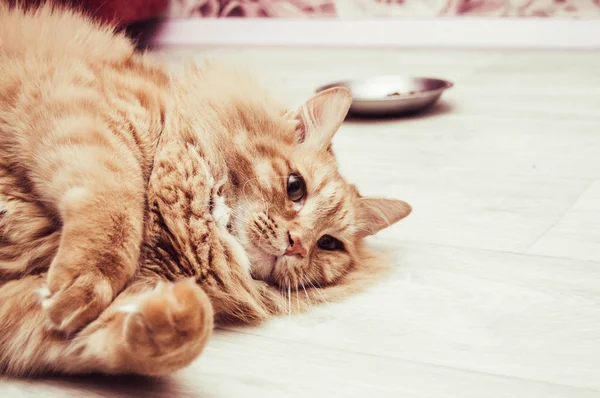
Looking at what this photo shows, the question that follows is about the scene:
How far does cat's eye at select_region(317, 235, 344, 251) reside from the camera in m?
1.45

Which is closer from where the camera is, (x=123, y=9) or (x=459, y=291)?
(x=459, y=291)

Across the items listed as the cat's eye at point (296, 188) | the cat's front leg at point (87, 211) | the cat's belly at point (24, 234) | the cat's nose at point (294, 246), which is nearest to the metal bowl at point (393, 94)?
the cat's eye at point (296, 188)

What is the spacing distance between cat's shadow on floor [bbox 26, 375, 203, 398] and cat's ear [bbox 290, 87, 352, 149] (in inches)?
24.7

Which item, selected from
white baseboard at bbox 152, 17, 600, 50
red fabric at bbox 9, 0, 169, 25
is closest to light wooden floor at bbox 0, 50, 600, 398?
white baseboard at bbox 152, 17, 600, 50

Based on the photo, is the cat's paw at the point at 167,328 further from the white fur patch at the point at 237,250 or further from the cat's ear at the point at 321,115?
the cat's ear at the point at 321,115

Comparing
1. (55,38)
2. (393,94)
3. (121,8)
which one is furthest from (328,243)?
(121,8)

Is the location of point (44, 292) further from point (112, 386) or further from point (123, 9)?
point (123, 9)

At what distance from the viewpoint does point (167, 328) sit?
3.09ft

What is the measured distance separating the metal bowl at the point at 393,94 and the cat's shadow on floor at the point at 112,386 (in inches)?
68.5

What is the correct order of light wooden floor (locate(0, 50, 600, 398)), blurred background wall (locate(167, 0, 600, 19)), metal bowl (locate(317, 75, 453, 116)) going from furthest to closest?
1. blurred background wall (locate(167, 0, 600, 19))
2. metal bowl (locate(317, 75, 453, 116))
3. light wooden floor (locate(0, 50, 600, 398))

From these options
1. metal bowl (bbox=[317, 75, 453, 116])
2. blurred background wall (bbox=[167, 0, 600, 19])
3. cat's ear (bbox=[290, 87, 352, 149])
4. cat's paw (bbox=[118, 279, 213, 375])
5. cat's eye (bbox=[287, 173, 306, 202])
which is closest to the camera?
cat's paw (bbox=[118, 279, 213, 375])

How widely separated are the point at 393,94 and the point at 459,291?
152 centimetres

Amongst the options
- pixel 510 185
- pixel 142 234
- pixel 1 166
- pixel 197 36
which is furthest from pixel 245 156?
pixel 197 36

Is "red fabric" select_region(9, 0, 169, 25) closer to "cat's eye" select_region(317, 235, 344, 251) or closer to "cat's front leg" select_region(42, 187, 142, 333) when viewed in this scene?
"cat's eye" select_region(317, 235, 344, 251)
